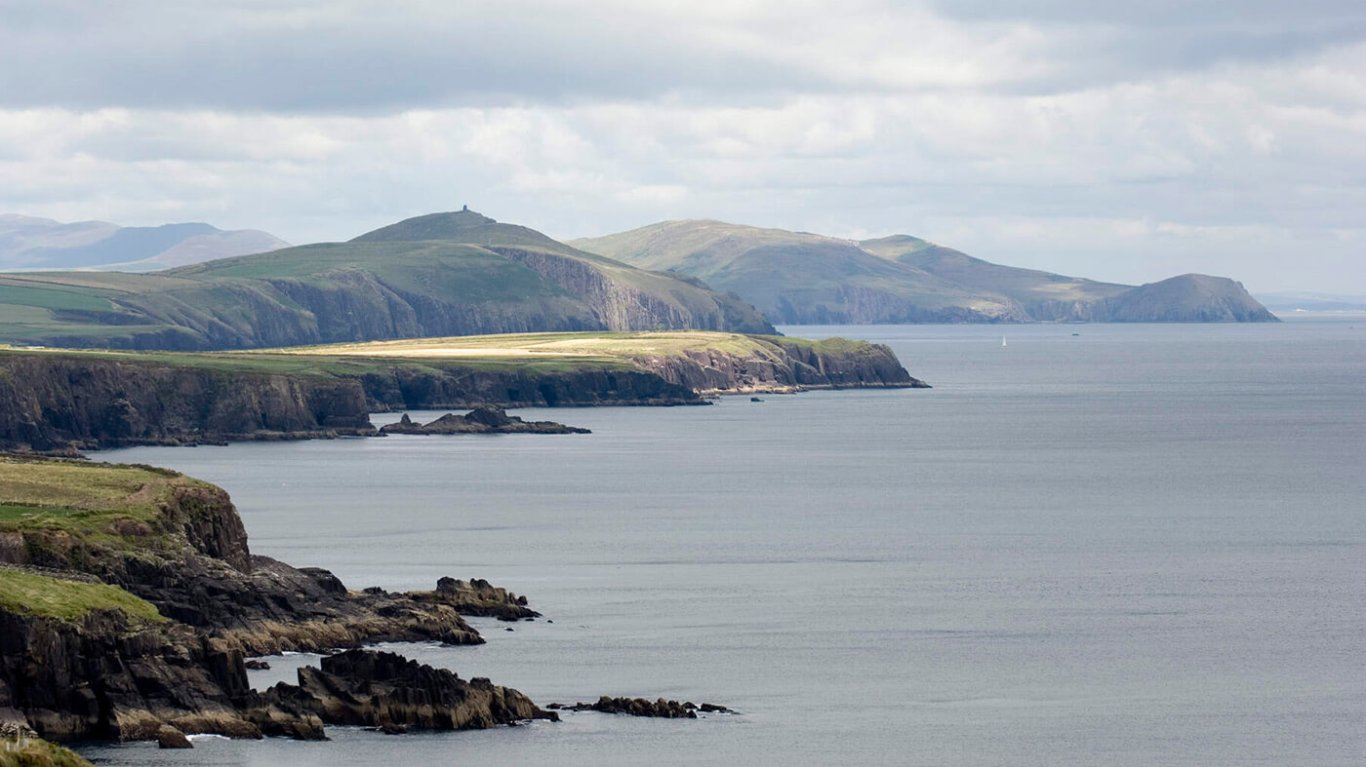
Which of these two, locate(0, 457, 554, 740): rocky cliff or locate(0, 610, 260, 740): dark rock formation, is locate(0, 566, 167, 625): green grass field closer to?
locate(0, 457, 554, 740): rocky cliff

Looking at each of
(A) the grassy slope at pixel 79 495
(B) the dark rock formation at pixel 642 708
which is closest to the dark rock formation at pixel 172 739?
(B) the dark rock formation at pixel 642 708

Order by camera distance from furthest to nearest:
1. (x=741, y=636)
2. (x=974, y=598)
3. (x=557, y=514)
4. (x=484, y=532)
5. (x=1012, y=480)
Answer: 1. (x=1012, y=480)
2. (x=557, y=514)
3. (x=484, y=532)
4. (x=974, y=598)
5. (x=741, y=636)

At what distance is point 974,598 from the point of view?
100 m

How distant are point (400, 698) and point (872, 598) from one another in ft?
117

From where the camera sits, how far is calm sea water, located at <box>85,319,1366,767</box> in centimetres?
6938

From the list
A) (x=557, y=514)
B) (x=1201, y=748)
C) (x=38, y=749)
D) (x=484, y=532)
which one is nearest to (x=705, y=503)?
(x=557, y=514)

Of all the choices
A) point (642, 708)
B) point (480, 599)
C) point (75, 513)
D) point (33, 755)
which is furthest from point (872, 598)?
point (33, 755)

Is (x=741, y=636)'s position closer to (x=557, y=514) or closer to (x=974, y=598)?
(x=974, y=598)

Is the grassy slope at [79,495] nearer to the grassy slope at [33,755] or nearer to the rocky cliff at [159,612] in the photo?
the rocky cliff at [159,612]

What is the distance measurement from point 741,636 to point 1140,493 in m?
74.0

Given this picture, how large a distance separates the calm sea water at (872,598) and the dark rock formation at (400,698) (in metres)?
0.96

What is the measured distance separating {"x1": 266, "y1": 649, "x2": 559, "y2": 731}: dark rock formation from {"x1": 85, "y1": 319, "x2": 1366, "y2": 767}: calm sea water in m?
0.96

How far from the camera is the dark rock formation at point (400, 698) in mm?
68688

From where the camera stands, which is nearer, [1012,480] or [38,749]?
[38,749]
